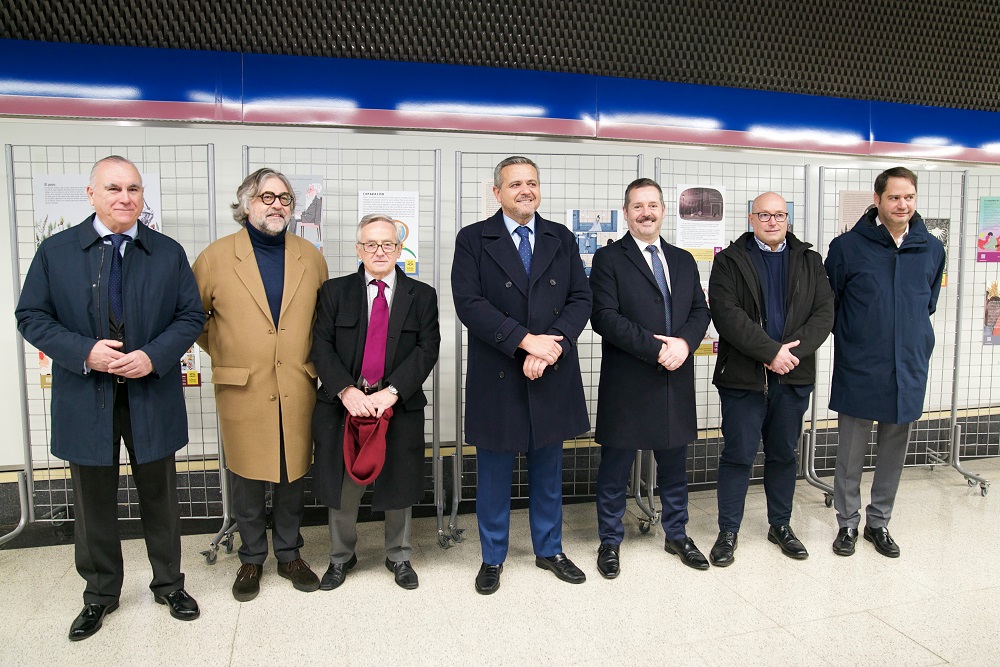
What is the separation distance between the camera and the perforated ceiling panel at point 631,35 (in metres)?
3.45

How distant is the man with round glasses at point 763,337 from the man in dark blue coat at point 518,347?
80 centimetres

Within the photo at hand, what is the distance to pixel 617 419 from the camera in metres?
Result: 2.99

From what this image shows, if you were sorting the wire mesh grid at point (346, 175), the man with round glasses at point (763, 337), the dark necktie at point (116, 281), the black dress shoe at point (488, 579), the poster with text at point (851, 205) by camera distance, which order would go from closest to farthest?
the dark necktie at point (116, 281), the black dress shoe at point (488, 579), the man with round glasses at point (763, 337), the wire mesh grid at point (346, 175), the poster with text at point (851, 205)

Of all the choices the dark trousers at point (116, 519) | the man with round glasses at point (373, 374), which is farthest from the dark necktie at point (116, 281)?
the man with round glasses at point (373, 374)

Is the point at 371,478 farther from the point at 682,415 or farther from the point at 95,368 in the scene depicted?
the point at 682,415

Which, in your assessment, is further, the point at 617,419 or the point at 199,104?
the point at 199,104

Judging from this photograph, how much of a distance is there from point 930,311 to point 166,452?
150 inches

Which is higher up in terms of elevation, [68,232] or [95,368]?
[68,232]

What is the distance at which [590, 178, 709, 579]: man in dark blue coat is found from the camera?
116 inches

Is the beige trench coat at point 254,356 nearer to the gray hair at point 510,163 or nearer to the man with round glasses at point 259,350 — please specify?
the man with round glasses at point 259,350

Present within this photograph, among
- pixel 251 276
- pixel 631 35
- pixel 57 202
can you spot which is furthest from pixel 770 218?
pixel 57 202

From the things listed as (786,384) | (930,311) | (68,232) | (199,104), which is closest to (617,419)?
(786,384)

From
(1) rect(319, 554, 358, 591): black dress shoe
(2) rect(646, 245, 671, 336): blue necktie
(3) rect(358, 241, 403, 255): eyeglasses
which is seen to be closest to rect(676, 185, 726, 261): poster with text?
(2) rect(646, 245, 671, 336): blue necktie

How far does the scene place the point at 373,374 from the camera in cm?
277
